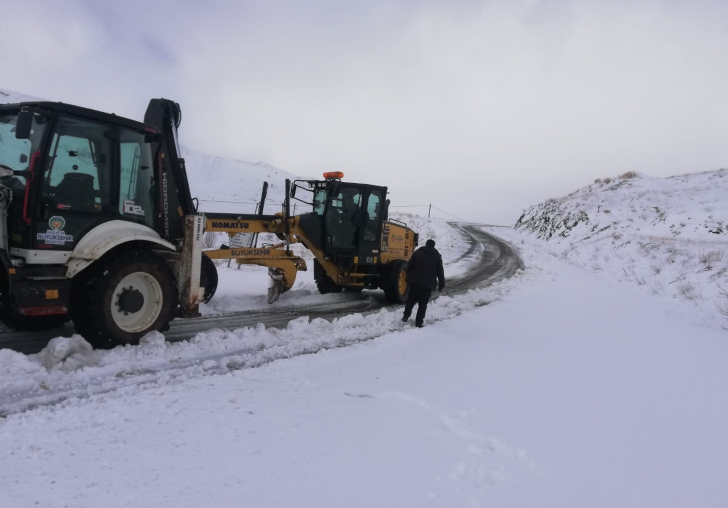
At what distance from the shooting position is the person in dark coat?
747cm

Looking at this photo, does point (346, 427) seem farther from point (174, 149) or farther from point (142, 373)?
point (174, 149)

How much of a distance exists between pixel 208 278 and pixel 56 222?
3.46 m

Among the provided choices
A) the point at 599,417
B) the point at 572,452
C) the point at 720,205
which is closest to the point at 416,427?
the point at 572,452

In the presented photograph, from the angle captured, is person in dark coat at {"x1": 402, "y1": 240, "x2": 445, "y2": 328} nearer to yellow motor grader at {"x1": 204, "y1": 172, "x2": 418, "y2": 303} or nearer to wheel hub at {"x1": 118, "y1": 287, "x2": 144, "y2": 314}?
yellow motor grader at {"x1": 204, "y1": 172, "x2": 418, "y2": 303}

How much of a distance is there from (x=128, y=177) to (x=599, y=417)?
220 inches

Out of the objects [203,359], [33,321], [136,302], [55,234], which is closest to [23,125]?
[55,234]

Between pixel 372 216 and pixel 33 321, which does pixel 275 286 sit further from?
pixel 33 321

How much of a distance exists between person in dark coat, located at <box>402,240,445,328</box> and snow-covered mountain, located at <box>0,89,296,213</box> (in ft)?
101

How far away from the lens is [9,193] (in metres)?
4.34

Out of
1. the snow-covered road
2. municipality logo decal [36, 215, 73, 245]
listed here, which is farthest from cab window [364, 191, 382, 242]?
municipality logo decal [36, 215, 73, 245]

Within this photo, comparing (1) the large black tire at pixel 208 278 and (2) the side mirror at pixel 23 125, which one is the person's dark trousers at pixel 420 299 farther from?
(2) the side mirror at pixel 23 125

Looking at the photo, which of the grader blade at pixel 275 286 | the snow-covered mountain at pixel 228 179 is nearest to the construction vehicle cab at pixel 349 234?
the grader blade at pixel 275 286

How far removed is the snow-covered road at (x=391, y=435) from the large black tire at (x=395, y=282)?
4127mm

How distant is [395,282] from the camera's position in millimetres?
9984
